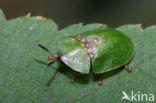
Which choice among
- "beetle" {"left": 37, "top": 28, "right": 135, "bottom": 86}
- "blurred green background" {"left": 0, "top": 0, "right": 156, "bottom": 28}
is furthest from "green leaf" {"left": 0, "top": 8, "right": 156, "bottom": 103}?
"blurred green background" {"left": 0, "top": 0, "right": 156, "bottom": 28}

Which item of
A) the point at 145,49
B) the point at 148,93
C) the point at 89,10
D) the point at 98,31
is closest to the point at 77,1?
the point at 89,10

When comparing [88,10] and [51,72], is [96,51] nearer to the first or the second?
[51,72]

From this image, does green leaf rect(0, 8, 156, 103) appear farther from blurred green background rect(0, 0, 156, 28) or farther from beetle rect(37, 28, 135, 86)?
blurred green background rect(0, 0, 156, 28)

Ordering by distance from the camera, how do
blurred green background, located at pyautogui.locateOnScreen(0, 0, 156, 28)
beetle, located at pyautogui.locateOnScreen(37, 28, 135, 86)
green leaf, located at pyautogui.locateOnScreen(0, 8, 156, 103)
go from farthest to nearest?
blurred green background, located at pyautogui.locateOnScreen(0, 0, 156, 28)
beetle, located at pyautogui.locateOnScreen(37, 28, 135, 86)
green leaf, located at pyautogui.locateOnScreen(0, 8, 156, 103)

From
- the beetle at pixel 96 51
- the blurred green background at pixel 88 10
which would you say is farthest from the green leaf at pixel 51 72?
the blurred green background at pixel 88 10

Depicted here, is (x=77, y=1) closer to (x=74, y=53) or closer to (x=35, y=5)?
(x=35, y=5)

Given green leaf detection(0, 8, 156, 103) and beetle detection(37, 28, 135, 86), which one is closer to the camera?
green leaf detection(0, 8, 156, 103)

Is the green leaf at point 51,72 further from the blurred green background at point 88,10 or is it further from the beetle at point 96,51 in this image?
the blurred green background at point 88,10

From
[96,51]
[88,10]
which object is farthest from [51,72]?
[88,10]
